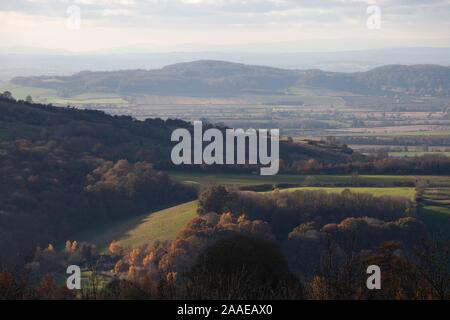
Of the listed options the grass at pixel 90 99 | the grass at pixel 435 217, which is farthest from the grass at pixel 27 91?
the grass at pixel 435 217

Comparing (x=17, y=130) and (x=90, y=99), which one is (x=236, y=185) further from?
(x=90, y=99)

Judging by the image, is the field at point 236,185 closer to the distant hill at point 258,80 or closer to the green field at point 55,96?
the green field at point 55,96

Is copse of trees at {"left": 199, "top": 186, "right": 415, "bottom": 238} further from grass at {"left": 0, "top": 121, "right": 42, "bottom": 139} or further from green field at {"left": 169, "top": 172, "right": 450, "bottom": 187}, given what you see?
grass at {"left": 0, "top": 121, "right": 42, "bottom": 139}

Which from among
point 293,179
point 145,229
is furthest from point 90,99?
point 145,229

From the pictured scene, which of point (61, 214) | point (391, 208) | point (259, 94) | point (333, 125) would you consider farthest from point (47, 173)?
point (259, 94)

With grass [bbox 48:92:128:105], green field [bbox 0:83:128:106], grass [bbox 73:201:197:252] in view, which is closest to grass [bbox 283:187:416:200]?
grass [bbox 73:201:197:252]
